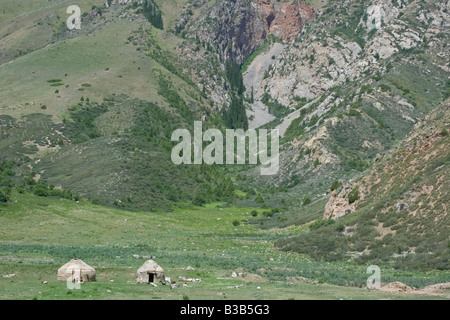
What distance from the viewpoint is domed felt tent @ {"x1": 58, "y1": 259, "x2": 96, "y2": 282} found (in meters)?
33.8

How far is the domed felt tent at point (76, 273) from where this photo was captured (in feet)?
111

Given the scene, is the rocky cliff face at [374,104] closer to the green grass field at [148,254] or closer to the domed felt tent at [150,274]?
the green grass field at [148,254]

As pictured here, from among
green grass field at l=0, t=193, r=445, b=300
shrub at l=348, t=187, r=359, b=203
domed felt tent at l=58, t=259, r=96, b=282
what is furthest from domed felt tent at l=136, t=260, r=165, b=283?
shrub at l=348, t=187, r=359, b=203

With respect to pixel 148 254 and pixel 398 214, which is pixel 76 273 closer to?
pixel 148 254

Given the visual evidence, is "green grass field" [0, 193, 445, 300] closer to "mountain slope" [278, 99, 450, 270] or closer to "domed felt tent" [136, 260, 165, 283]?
"domed felt tent" [136, 260, 165, 283]

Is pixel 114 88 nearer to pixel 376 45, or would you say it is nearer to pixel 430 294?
pixel 376 45

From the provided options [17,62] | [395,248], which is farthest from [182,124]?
[395,248]

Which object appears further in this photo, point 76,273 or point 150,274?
point 150,274

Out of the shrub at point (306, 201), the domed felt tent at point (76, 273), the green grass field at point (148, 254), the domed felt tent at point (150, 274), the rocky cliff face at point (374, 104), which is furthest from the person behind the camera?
the rocky cliff face at point (374, 104)

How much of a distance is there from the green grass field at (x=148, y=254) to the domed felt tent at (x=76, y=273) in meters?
0.62

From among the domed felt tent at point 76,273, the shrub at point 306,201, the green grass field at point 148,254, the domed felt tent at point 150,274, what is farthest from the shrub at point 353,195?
the domed felt tent at point 76,273

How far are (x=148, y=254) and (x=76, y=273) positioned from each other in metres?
18.4

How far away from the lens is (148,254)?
51969 mm

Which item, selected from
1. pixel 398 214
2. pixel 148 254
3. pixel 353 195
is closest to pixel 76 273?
pixel 148 254
